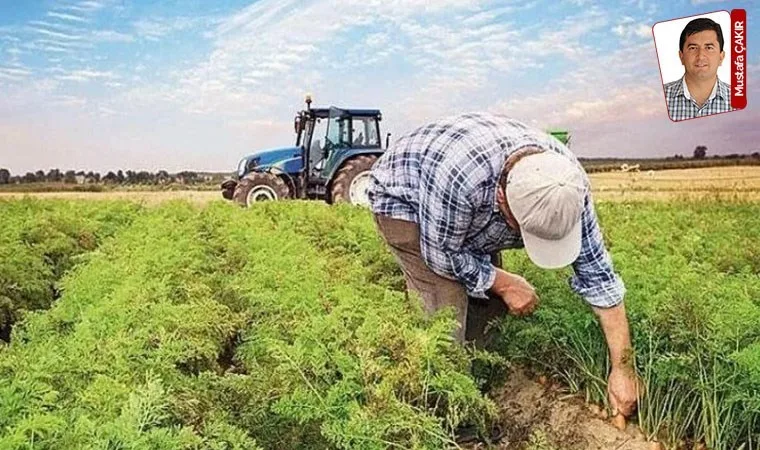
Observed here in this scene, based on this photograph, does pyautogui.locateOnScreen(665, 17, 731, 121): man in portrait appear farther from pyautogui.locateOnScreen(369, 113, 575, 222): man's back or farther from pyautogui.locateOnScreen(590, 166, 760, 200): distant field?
pyautogui.locateOnScreen(369, 113, 575, 222): man's back

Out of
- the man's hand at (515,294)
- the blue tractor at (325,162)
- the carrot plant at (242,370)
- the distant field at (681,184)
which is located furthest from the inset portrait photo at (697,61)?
the blue tractor at (325,162)

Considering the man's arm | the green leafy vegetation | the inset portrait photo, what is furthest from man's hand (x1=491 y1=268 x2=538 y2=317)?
the inset portrait photo

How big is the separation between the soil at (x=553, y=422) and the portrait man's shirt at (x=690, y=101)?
11.4ft

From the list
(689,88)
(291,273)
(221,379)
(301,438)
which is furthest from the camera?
(689,88)

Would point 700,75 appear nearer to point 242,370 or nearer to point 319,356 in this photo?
point 242,370

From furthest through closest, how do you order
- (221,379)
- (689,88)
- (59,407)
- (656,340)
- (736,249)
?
(689,88) < (736,249) < (656,340) < (221,379) < (59,407)

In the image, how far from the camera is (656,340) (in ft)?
12.1

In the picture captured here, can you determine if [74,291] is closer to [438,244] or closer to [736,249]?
[438,244]

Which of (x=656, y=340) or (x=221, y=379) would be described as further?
(x=656, y=340)

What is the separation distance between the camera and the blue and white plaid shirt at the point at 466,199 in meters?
3.48

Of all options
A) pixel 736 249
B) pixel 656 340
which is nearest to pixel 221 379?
pixel 656 340

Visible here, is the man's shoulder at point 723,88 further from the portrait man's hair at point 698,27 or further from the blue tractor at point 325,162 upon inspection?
the blue tractor at point 325,162

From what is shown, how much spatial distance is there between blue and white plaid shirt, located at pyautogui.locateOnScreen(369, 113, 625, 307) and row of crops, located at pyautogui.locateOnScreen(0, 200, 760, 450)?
0.25 m

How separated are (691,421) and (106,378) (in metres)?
2.05
